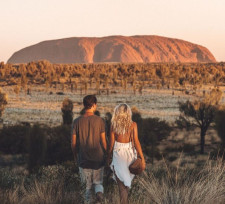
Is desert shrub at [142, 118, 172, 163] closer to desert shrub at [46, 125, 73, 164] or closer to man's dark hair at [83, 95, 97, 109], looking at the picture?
desert shrub at [46, 125, 73, 164]

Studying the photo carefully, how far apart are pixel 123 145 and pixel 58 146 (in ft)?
75.2

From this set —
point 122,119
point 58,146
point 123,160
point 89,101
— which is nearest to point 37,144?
point 58,146

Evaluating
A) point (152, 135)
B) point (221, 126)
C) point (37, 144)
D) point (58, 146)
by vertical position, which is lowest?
point (58, 146)

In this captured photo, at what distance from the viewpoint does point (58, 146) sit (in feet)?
89.6

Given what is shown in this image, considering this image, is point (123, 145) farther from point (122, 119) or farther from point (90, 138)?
point (90, 138)

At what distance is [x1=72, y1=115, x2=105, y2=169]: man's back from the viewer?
201 inches

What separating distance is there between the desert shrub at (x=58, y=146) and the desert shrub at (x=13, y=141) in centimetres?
192

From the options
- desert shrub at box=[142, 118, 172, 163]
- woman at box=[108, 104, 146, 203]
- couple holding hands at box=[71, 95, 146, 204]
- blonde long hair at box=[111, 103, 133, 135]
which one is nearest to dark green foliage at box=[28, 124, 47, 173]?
desert shrub at box=[142, 118, 172, 163]

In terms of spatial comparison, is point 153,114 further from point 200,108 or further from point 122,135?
point 122,135

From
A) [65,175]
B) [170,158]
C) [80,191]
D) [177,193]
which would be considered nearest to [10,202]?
[80,191]

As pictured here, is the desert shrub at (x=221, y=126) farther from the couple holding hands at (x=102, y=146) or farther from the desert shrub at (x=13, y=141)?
the couple holding hands at (x=102, y=146)

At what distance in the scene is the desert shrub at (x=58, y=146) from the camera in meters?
25.7

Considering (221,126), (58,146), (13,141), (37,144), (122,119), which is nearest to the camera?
(122,119)

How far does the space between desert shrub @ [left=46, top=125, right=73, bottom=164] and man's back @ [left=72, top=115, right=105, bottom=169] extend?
19944 millimetres
